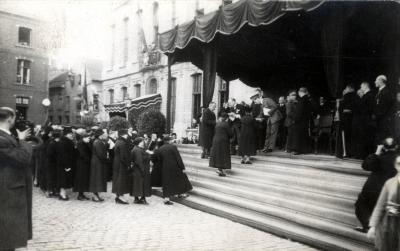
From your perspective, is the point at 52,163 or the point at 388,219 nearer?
the point at 388,219

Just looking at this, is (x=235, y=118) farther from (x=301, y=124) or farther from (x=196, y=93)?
(x=196, y=93)

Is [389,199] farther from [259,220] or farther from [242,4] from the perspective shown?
[242,4]

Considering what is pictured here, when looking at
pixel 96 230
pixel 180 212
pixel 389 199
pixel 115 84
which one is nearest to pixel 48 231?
pixel 96 230

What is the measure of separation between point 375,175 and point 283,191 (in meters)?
2.54

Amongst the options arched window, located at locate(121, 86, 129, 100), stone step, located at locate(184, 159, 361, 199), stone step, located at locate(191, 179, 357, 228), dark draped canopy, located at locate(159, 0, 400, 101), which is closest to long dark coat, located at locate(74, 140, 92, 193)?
stone step, located at locate(191, 179, 357, 228)

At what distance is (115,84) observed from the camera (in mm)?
28531

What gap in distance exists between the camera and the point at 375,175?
6.08 meters

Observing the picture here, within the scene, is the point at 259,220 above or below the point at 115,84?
below

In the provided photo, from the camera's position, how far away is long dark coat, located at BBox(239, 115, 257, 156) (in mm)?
10797

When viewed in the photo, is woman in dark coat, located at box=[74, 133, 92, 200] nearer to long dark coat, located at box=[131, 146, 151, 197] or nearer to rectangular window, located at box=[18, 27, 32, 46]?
long dark coat, located at box=[131, 146, 151, 197]

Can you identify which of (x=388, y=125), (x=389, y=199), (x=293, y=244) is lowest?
(x=293, y=244)

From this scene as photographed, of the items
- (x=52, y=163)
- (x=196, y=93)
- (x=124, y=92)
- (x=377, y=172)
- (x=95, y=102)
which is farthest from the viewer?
(x=95, y=102)

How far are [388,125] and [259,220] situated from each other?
3575 mm

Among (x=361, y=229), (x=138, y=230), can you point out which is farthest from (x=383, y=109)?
(x=138, y=230)
